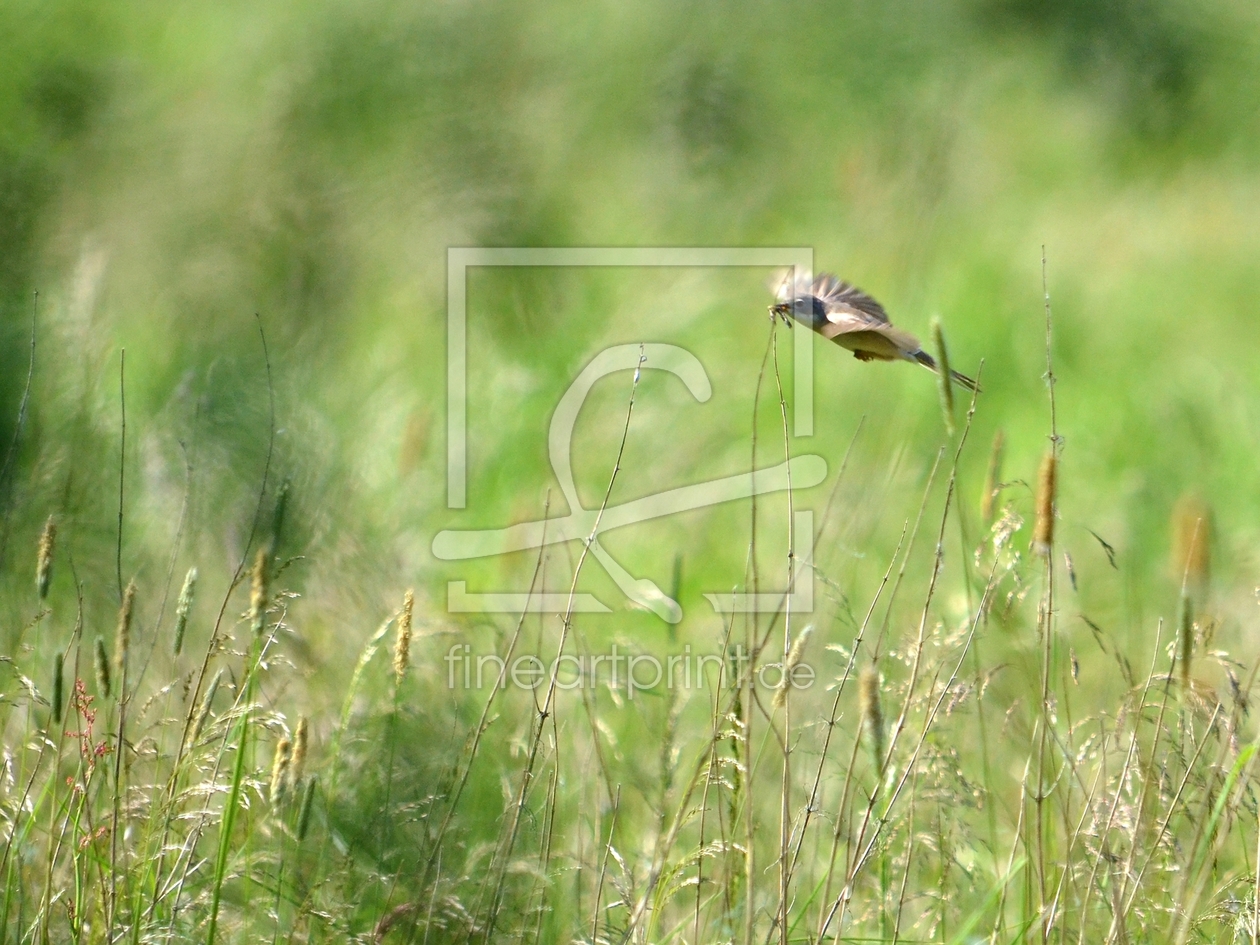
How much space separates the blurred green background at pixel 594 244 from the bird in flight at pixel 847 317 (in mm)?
392

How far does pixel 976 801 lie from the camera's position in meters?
1.50

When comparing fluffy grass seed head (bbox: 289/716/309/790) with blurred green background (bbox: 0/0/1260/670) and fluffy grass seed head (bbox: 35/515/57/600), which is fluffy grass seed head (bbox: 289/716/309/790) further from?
blurred green background (bbox: 0/0/1260/670)

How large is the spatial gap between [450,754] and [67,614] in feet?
3.03

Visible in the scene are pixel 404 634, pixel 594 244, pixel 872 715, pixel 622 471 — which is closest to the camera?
pixel 872 715

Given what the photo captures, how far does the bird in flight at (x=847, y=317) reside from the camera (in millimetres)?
1844

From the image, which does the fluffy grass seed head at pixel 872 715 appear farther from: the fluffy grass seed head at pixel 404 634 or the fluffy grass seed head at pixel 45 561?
the fluffy grass seed head at pixel 45 561

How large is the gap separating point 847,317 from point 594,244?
239cm

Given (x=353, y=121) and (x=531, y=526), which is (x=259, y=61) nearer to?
(x=353, y=121)

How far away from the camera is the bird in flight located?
184 cm

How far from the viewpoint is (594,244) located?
4.24m

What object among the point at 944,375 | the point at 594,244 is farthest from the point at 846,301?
the point at 594,244

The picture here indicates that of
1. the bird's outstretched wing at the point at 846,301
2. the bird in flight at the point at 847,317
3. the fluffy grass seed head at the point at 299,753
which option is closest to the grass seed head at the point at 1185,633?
the bird in flight at the point at 847,317

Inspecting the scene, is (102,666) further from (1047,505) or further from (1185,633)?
(1185,633)

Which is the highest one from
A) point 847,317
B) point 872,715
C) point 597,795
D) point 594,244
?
point 594,244
